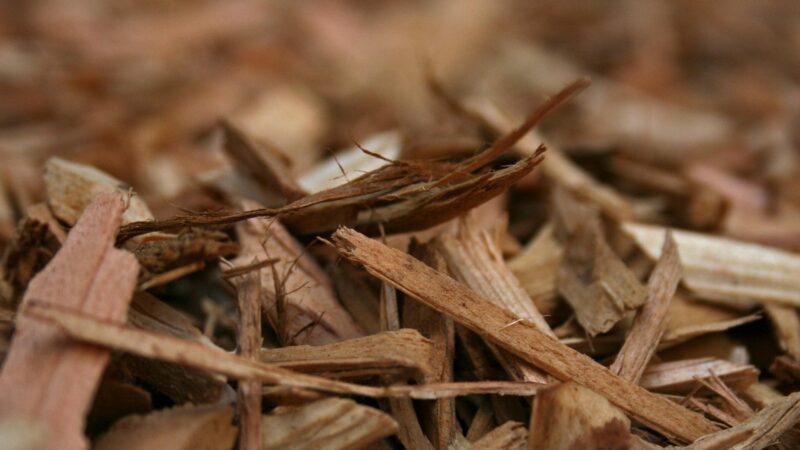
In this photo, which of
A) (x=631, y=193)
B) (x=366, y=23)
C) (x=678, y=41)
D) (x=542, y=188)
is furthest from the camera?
(x=366, y=23)

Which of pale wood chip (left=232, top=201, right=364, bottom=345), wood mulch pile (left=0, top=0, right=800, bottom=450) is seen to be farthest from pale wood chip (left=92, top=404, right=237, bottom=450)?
pale wood chip (left=232, top=201, right=364, bottom=345)

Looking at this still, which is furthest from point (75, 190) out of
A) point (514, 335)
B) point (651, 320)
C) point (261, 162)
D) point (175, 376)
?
point (651, 320)

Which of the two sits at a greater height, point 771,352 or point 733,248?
point 733,248

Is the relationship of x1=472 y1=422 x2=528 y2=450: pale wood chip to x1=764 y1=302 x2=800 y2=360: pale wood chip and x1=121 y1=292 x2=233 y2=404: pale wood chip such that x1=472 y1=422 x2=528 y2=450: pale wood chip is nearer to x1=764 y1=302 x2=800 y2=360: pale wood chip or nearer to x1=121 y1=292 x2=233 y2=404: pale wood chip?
x1=121 y1=292 x2=233 y2=404: pale wood chip

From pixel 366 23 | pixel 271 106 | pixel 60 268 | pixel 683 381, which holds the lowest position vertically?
pixel 683 381

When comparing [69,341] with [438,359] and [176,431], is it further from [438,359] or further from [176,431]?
[438,359]

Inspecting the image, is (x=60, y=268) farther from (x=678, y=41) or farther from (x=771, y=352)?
(x=678, y=41)

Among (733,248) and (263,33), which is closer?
(733,248)

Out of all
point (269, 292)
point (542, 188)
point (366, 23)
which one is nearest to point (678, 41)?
point (366, 23)
